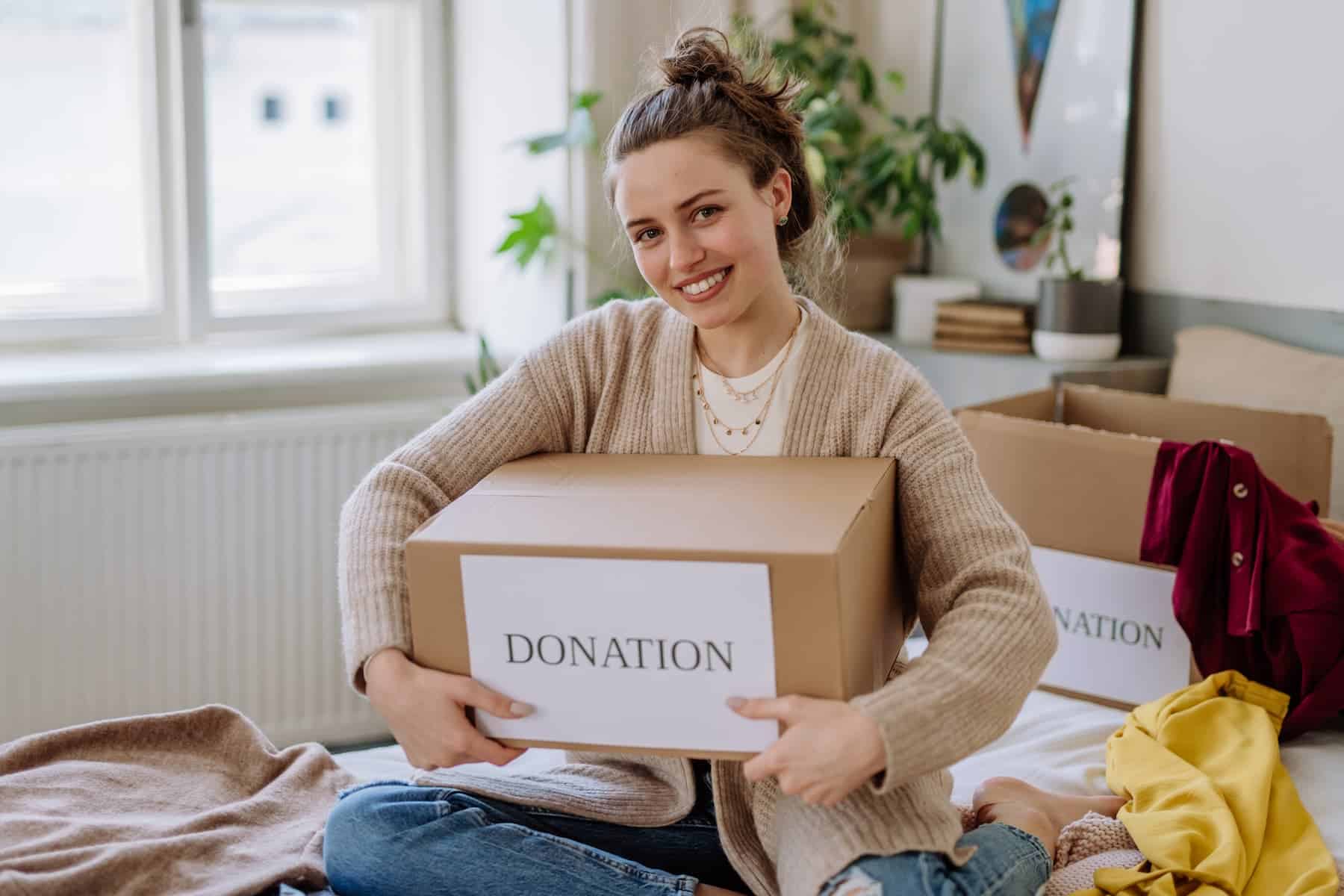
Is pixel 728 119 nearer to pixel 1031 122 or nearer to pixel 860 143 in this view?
pixel 1031 122

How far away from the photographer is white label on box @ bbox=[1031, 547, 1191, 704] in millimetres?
1811

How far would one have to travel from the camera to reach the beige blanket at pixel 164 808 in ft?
4.20

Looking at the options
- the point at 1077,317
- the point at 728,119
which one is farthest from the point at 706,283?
the point at 1077,317

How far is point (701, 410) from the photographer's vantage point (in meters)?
1.45

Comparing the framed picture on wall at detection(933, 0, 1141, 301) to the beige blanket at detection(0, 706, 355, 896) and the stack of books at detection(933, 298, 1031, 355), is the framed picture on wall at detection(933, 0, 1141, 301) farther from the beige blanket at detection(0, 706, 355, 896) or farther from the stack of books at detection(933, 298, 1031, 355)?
the beige blanket at detection(0, 706, 355, 896)

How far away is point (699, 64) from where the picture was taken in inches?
56.5

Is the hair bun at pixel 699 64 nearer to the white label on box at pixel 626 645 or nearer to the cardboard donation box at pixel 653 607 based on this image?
the cardboard donation box at pixel 653 607

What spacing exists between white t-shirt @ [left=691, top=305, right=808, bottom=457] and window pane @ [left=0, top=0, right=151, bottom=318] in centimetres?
178

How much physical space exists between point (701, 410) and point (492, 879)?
1.60 ft

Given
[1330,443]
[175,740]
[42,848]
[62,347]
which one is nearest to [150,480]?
[62,347]

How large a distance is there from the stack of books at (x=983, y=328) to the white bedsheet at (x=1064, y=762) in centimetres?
86

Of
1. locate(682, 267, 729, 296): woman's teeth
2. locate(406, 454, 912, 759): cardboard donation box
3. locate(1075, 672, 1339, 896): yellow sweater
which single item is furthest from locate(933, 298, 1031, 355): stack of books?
locate(406, 454, 912, 759): cardboard donation box

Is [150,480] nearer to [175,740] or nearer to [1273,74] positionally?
[175,740]

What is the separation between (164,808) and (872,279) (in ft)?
6.05
